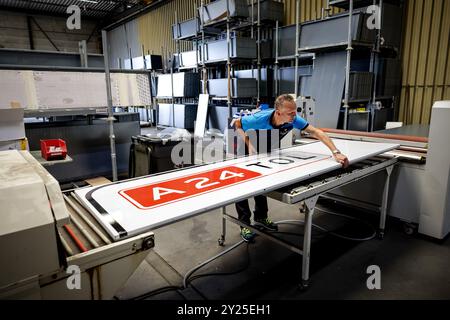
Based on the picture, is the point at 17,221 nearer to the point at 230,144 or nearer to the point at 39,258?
the point at 39,258

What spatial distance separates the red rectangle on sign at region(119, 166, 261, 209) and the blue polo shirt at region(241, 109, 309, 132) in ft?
2.14

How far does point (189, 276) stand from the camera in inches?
87.8

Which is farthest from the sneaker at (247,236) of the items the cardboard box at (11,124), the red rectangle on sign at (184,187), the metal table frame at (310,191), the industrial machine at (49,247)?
the cardboard box at (11,124)

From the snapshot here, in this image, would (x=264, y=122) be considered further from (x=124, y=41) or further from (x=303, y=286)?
(x=124, y=41)

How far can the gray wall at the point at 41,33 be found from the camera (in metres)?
11.4

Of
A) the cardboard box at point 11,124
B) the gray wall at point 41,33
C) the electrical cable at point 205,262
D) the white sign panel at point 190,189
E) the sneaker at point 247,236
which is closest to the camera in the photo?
the white sign panel at point 190,189

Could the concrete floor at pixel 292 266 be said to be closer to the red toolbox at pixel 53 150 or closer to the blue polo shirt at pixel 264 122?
the blue polo shirt at pixel 264 122

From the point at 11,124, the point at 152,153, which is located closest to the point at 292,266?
the point at 152,153

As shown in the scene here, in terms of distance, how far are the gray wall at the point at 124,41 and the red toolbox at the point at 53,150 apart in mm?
8863

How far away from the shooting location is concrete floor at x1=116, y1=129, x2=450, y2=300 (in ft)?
6.75

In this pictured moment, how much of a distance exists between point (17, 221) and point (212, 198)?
83 centimetres

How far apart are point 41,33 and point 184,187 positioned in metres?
13.6

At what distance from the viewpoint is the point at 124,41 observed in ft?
41.0
